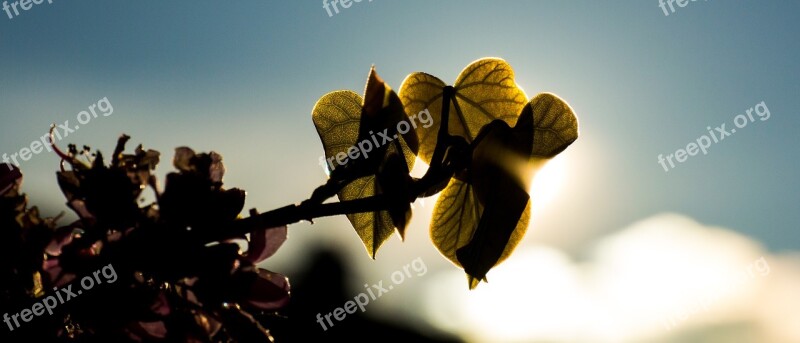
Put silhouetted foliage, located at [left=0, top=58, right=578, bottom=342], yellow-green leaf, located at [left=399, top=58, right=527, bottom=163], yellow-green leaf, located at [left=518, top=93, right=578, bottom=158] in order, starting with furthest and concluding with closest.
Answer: yellow-green leaf, located at [left=399, top=58, right=527, bottom=163] → yellow-green leaf, located at [left=518, top=93, right=578, bottom=158] → silhouetted foliage, located at [left=0, top=58, right=578, bottom=342]

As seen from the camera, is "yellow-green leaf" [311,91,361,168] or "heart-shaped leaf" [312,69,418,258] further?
"yellow-green leaf" [311,91,361,168]

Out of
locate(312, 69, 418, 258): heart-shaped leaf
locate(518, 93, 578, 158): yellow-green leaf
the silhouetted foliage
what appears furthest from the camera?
locate(518, 93, 578, 158): yellow-green leaf

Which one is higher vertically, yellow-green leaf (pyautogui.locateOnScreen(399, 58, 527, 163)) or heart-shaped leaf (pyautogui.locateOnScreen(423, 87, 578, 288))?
yellow-green leaf (pyautogui.locateOnScreen(399, 58, 527, 163))

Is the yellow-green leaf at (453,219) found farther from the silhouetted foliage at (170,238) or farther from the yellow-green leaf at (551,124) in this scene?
the silhouetted foliage at (170,238)

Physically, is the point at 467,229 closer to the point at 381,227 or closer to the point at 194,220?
the point at 381,227

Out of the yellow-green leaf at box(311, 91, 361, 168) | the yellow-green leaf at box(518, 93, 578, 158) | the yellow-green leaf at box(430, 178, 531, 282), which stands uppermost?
the yellow-green leaf at box(311, 91, 361, 168)

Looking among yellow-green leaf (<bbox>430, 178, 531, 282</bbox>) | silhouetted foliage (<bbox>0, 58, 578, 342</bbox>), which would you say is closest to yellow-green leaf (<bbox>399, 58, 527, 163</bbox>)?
yellow-green leaf (<bbox>430, 178, 531, 282</bbox>)

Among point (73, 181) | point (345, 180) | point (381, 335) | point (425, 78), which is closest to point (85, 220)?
point (73, 181)

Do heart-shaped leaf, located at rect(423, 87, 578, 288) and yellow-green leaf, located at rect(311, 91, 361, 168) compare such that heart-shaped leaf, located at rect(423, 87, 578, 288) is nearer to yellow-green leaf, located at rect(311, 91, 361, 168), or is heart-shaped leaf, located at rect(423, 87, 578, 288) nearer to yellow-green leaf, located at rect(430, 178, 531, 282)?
yellow-green leaf, located at rect(430, 178, 531, 282)

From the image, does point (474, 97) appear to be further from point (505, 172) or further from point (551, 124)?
point (505, 172)

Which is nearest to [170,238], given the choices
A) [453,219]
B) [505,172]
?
[505,172]
